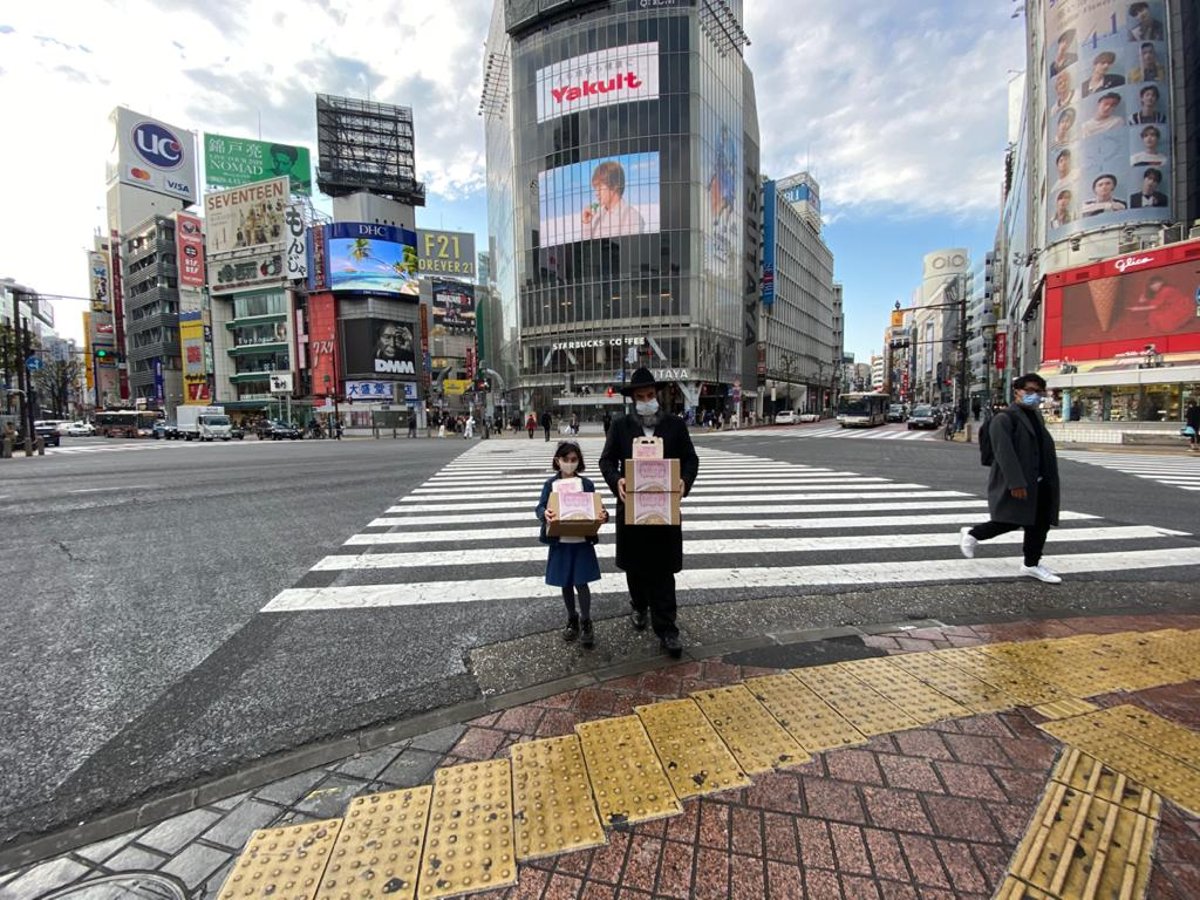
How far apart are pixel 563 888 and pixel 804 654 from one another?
2274mm

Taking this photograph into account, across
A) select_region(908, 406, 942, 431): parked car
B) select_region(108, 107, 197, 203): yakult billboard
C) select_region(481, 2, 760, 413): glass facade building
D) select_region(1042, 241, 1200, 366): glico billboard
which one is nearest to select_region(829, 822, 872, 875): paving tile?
select_region(1042, 241, 1200, 366): glico billboard

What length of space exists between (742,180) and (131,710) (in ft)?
211

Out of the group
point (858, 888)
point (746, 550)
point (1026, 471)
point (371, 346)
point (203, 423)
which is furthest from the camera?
point (371, 346)

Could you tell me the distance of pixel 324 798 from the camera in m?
2.33

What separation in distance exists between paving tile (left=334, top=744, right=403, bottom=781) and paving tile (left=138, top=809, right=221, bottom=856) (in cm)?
49

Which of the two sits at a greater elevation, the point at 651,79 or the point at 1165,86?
the point at 651,79

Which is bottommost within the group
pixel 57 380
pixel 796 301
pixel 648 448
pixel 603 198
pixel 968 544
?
pixel 968 544

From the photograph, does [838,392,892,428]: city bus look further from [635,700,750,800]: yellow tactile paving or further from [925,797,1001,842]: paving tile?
[925,797,1001,842]: paving tile

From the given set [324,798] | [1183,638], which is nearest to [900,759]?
[324,798]

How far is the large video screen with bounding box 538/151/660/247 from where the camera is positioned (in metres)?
48.5

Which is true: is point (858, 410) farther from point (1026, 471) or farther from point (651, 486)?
point (651, 486)

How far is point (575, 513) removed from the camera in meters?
3.55

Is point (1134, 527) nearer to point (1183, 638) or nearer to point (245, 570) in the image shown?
point (1183, 638)

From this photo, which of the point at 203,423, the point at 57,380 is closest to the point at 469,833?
the point at 203,423
